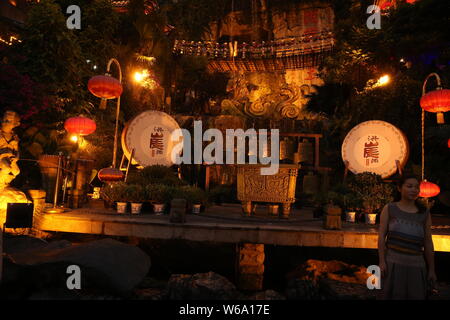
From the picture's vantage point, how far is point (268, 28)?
23312mm

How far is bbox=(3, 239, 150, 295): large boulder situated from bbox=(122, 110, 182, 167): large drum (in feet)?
10.9

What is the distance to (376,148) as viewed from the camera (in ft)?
24.2

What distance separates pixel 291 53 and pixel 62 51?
46.0 feet

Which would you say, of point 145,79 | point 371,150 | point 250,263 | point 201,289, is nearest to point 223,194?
point 250,263

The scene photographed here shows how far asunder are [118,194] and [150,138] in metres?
2.07

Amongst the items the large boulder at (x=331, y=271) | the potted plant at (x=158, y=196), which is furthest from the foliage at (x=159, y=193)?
the large boulder at (x=331, y=271)

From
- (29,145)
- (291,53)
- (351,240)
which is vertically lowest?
(351,240)

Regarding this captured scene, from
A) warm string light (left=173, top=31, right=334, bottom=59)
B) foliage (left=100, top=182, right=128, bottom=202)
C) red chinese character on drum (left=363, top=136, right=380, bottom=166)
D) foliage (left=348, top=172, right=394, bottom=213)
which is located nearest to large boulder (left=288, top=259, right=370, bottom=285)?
foliage (left=348, top=172, right=394, bottom=213)

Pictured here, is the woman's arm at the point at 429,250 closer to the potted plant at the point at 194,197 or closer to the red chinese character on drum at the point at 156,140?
the potted plant at the point at 194,197

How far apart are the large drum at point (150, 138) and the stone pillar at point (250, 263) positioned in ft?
10.8

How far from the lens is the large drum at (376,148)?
7.14 metres

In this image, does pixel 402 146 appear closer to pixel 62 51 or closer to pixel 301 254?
pixel 301 254
